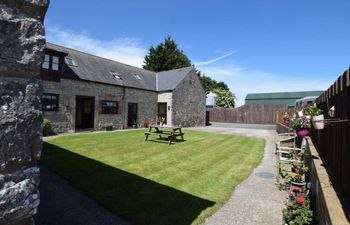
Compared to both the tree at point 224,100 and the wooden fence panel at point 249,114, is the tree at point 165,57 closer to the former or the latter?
the tree at point 224,100

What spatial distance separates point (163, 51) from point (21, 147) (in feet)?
135

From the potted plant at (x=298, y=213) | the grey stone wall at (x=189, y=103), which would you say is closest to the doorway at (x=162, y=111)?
the grey stone wall at (x=189, y=103)

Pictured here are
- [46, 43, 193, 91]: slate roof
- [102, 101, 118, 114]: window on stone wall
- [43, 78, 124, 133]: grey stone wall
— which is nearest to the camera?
[43, 78, 124, 133]: grey stone wall

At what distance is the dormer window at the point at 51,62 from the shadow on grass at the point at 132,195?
31.8 feet

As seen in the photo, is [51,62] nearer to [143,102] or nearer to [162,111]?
[143,102]

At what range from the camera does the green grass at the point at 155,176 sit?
4367 mm

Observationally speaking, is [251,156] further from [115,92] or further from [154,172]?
[115,92]

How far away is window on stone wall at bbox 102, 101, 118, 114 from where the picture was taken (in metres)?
18.8

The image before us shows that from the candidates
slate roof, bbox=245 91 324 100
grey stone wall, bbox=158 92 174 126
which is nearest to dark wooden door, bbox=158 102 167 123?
grey stone wall, bbox=158 92 174 126

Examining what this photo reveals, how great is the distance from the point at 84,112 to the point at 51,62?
5.42 metres

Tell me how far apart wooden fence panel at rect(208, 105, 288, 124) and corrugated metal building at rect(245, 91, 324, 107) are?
1056 inches

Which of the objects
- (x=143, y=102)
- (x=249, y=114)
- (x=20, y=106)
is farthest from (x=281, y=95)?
(x=20, y=106)

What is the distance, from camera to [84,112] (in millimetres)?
19516

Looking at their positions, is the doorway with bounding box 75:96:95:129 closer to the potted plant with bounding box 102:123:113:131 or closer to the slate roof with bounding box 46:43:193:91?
the potted plant with bounding box 102:123:113:131
